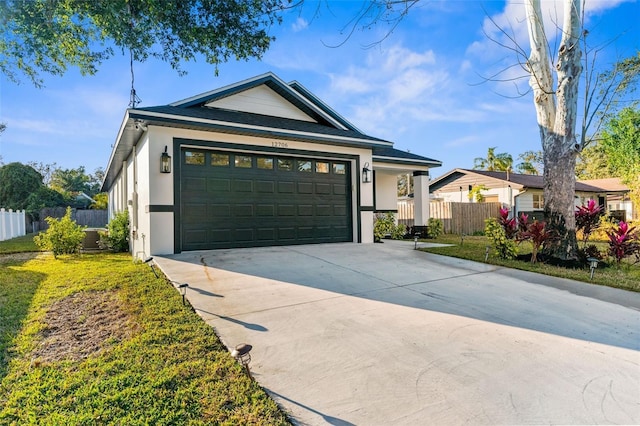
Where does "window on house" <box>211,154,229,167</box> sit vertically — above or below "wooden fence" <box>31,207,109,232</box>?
above

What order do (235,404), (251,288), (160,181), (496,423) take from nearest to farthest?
(496,423) < (235,404) < (251,288) < (160,181)

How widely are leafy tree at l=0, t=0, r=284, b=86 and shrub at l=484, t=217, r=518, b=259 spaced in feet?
22.7

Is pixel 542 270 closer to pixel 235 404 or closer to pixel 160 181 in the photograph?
pixel 235 404

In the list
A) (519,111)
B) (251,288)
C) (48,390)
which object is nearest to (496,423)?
(48,390)

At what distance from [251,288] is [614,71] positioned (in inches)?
355

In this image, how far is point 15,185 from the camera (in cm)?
2445

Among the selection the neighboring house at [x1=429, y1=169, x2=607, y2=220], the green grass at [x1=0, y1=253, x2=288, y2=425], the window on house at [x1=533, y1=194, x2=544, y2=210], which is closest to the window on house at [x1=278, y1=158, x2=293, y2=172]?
the green grass at [x1=0, y1=253, x2=288, y2=425]

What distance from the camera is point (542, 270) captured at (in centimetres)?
655

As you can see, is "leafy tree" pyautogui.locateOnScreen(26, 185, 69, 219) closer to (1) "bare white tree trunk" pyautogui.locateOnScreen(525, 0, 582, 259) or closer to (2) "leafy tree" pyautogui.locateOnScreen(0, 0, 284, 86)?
(2) "leafy tree" pyautogui.locateOnScreen(0, 0, 284, 86)

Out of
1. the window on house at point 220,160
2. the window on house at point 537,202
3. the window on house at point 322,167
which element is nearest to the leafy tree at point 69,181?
the window on house at point 220,160

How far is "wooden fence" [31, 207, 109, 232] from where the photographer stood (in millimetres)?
24188

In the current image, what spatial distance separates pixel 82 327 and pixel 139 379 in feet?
5.75

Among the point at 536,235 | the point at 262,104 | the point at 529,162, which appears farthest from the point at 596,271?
the point at 529,162

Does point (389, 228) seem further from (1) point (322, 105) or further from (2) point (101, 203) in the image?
(2) point (101, 203)
